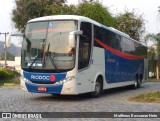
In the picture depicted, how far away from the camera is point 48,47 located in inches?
531

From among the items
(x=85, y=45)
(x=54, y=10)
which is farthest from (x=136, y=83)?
(x=54, y=10)

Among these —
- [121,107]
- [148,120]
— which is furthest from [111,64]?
[148,120]

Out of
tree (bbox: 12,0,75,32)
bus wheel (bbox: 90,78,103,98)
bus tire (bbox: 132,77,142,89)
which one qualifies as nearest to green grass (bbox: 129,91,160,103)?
bus wheel (bbox: 90,78,103,98)

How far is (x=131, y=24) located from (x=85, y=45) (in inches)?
899

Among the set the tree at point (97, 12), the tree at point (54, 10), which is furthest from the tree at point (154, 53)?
the tree at point (97, 12)

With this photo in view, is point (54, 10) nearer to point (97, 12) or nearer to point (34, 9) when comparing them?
point (34, 9)

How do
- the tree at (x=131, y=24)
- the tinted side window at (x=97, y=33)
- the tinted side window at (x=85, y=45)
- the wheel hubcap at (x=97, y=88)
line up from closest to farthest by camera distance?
the tinted side window at (x=85, y=45) → the tinted side window at (x=97, y=33) → the wheel hubcap at (x=97, y=88) → the tree at (x=131, y=24)

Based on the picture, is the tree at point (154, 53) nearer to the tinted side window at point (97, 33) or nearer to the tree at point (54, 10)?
the tree at point (54, 10)

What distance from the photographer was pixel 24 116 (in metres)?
9.48

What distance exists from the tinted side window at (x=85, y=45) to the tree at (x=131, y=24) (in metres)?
21.6

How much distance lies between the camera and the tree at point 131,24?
36.0m

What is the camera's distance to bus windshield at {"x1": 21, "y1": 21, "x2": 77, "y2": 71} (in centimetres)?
1330

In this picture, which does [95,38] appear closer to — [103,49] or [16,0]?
[103,49]

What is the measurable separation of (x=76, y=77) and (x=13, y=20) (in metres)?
23.6
